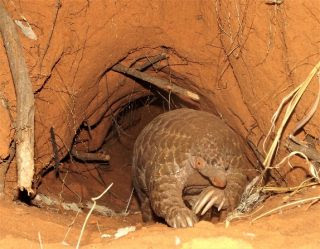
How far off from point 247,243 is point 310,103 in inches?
64.5

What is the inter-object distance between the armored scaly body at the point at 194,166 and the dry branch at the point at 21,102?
45.9 inches

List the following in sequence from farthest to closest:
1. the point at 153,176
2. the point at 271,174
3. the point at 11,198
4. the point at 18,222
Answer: the point at 271,174 → the point at 153,176 → the point at 11,198 → the point at 18,222

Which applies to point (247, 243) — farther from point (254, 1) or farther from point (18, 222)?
point (254, 1)

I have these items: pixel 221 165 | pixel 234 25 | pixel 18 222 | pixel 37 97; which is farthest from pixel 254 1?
pixel 18 222

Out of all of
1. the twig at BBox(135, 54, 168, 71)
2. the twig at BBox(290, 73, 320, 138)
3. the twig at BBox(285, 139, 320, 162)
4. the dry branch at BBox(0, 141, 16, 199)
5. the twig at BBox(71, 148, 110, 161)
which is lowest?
the twig at BBox(71, 148, 110, 161)

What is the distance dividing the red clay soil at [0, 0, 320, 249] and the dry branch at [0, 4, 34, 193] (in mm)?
172

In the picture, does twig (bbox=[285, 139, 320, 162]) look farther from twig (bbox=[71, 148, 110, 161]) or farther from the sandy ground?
twig (bbox=[71, 148, 110, 161])

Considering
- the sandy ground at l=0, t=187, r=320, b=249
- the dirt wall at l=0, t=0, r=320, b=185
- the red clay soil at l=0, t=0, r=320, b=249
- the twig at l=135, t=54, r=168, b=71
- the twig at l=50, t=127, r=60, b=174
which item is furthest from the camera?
the twig at l=135, t=54, r=168, b=71

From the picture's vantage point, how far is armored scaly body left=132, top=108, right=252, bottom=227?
3676mm

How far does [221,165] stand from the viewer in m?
3.91

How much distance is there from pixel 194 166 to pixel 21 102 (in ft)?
5.15

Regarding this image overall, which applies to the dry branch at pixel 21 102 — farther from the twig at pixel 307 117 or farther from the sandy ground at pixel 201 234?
the twig at pixel 307 117

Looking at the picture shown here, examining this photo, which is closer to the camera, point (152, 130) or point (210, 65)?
point (152, 130)

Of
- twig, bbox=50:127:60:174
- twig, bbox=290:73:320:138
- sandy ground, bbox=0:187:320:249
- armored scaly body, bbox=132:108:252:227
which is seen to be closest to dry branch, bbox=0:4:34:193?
sandy ground, bbox=0:187:320:249
